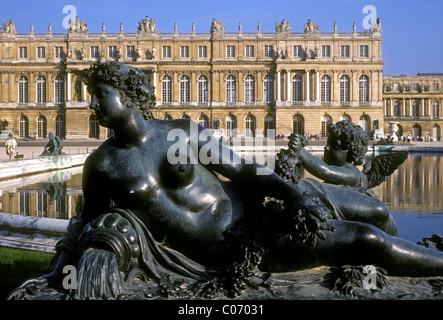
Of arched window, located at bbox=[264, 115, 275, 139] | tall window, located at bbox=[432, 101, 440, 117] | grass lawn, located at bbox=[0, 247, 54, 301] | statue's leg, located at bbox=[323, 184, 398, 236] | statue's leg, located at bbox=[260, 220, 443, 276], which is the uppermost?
tall window, located at bbox=[432, 101, 440, 117]

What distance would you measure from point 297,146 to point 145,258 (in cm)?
115

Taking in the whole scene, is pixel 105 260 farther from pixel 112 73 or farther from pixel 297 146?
pixel 297 146

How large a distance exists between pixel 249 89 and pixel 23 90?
76.7ft

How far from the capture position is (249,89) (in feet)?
163

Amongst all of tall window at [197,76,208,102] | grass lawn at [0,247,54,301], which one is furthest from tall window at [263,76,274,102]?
grass lawn at [0,247,54,301]

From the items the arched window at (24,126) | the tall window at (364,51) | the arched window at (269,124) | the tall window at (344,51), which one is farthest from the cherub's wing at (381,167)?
the arched window at (24,126)

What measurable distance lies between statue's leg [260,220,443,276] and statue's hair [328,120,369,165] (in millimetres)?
928

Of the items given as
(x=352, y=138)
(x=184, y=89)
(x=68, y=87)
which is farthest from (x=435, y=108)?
(x=352, y=138)

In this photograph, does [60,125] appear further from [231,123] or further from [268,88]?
[268,88]

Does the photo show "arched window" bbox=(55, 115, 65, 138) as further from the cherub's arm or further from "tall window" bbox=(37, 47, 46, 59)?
the cherub's arm

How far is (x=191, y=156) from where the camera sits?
219 cm

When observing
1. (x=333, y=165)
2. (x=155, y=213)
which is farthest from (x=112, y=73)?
(x=333, y=165)

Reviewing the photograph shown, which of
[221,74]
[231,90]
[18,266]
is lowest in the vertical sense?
[18,266]

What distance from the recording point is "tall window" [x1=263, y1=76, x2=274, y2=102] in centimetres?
4941
